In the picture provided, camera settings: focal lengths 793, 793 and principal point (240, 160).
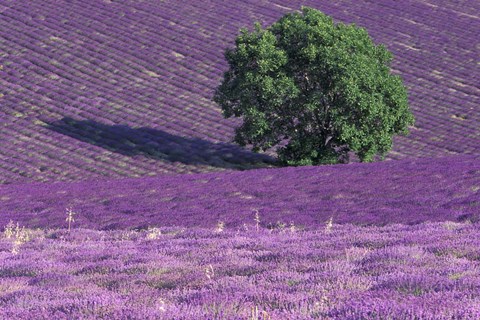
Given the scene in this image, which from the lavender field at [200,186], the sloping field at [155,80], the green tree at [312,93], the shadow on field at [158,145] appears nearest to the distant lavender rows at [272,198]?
the lavender field at [200,186]

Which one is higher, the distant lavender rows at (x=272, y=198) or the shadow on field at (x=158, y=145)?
the distant lavender rows at (x=272, y=198)

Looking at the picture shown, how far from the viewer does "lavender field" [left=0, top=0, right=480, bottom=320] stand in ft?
25.0

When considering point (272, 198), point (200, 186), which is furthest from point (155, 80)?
point (272, 198)

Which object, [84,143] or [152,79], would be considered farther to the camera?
[152,79]

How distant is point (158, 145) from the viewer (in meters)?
38.5

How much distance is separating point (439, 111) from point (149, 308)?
134 ft

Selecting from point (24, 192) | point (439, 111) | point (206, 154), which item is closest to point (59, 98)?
point (206, 154)

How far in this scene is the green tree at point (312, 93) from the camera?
32281 mm

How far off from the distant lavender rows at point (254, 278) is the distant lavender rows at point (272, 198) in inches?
233

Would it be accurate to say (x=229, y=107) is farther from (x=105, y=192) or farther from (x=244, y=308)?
(x=244, y=308)

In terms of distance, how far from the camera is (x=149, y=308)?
677 centimetres

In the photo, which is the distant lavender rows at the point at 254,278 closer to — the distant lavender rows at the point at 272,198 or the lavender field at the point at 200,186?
the lavender field at the point at 200,186

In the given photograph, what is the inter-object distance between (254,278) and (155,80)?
40.3m

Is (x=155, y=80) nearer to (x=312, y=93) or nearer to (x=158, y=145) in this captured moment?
(x=158, y=145)
